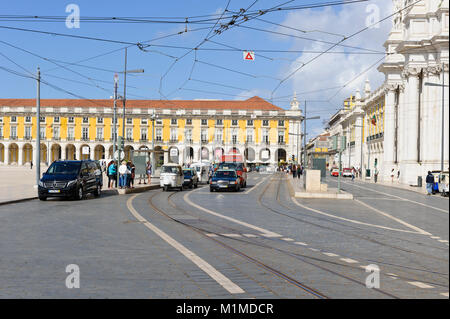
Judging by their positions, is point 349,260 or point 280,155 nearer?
point 349,260

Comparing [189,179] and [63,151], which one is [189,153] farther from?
[189,179]

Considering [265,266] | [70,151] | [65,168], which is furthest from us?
[70,151]

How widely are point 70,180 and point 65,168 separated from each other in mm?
1591

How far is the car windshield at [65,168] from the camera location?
23359 mm

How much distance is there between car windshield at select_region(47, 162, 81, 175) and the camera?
23.4 m

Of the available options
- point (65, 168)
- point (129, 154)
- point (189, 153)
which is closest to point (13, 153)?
point (189, 153)

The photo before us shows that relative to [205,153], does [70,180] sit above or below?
below

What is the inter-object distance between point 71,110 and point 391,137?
73890mm

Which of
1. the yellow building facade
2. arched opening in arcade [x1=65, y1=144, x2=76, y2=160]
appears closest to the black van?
the yellow building facade

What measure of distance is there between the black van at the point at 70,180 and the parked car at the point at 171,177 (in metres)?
7.29

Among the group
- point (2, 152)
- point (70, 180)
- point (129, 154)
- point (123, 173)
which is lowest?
point (70, 180)

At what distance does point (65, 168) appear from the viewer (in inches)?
934
